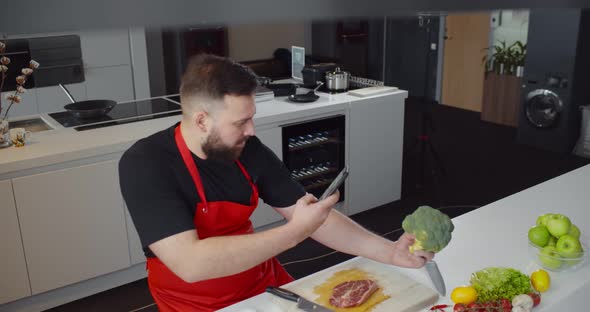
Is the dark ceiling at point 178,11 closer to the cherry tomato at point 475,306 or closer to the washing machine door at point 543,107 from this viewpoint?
the cherry tomato at point 475,306

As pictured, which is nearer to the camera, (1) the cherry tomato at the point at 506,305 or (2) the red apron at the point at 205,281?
(1) the cherry tomato at the point at 506,305

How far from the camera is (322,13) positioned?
0.28 m

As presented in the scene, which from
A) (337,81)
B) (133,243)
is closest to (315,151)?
(337,81)

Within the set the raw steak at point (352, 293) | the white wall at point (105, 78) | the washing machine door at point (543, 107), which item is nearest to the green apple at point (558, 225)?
the raw steak at point (352, 293)

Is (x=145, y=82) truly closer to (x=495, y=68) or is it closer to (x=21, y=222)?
(x=21, y=222)

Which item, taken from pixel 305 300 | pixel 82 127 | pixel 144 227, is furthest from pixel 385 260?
pixel 82 127

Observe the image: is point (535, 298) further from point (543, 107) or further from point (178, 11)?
point (543, 107)

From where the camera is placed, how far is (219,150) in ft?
6.14

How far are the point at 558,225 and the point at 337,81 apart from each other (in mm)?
2647

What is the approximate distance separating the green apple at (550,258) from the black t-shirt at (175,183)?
0.85m

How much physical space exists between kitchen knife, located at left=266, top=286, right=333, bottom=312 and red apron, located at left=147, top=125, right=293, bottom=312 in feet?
1.03

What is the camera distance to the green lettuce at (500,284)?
1564mm

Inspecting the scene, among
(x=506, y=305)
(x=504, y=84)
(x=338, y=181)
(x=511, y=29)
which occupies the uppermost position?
(x=511, y=29)

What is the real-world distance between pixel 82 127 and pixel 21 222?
2.42ft
